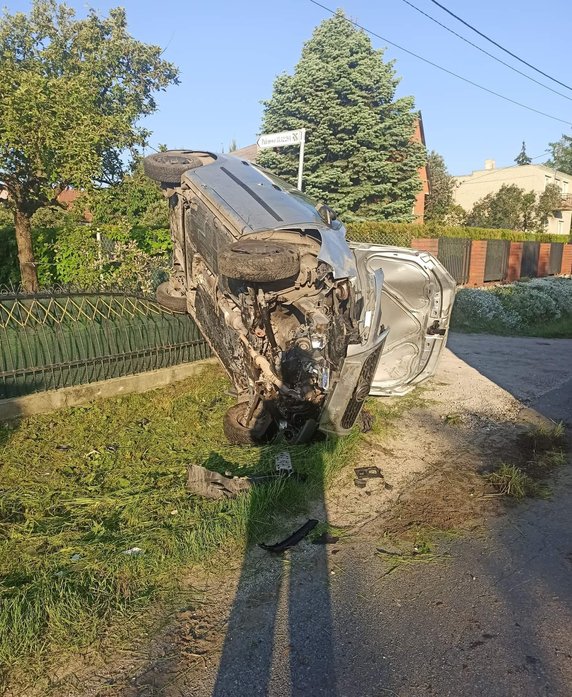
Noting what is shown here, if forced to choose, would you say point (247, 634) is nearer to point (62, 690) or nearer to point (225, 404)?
point (62, 690)

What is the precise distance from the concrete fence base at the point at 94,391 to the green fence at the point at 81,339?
4.9 inches

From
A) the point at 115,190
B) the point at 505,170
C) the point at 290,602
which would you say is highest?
the point at 505,170

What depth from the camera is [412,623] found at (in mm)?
3076

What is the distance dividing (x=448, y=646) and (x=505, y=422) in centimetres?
425

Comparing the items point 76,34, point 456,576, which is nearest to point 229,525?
point 456,576

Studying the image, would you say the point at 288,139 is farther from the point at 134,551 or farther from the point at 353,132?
the point at 353,132

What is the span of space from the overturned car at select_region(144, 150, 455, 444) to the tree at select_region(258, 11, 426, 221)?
20.3 m

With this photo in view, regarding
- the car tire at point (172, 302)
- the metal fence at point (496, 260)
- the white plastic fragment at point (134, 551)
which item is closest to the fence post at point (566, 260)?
the metal fence at point (496, 260)

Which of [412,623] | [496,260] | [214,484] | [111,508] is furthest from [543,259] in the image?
[412,623]

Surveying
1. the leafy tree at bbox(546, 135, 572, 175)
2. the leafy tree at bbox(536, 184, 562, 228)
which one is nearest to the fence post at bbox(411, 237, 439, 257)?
the leafy tree at bbox(536, 184, 562, 228)

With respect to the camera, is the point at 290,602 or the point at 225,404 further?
the point at 225,404

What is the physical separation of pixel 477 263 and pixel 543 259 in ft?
24.6

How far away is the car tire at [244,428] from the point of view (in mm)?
5418

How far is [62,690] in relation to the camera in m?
A: 2.57
